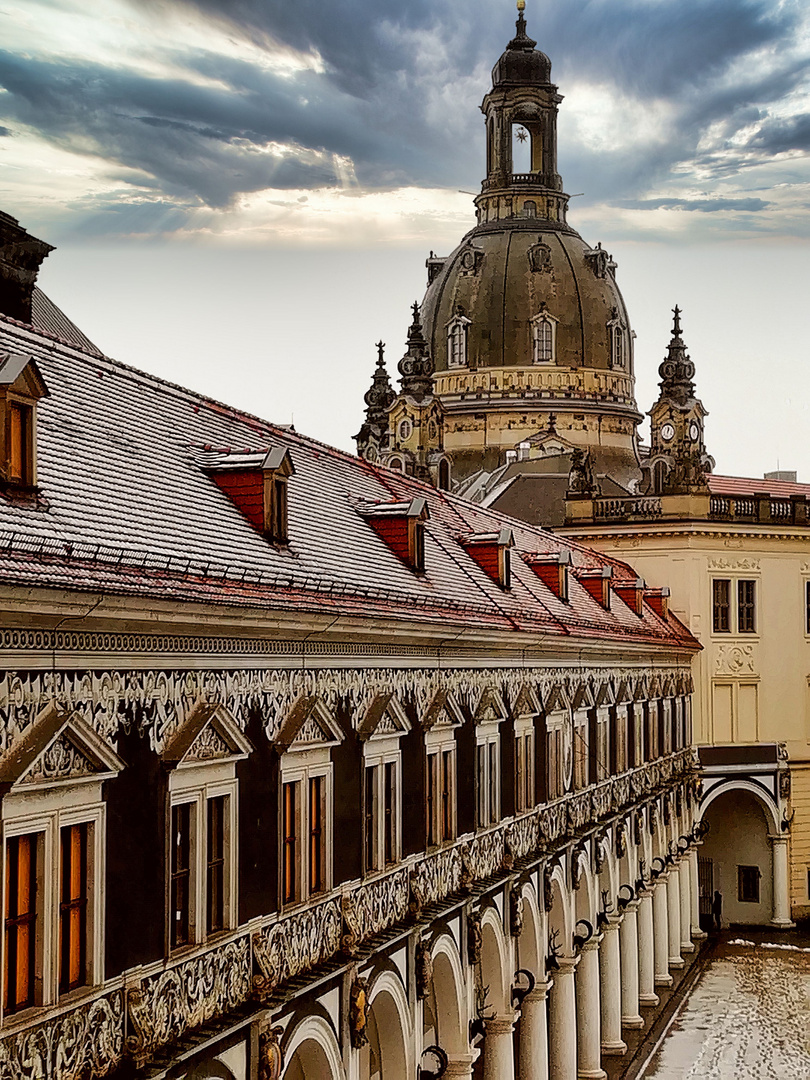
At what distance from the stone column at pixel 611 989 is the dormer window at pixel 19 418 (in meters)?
25.5

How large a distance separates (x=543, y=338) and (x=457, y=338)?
421cm

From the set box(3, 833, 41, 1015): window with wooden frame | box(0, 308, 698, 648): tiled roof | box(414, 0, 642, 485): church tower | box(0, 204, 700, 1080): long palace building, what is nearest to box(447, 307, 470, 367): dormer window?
box(414, 0, 642, 485): church tower

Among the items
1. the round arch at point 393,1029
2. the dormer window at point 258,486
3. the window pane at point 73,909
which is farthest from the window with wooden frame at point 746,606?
the window pane at point 73,909

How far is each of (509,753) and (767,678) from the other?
29.2 metres

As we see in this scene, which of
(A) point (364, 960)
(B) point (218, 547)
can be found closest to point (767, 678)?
(A) point (364, 960)

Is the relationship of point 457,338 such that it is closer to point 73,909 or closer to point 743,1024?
point 743,1024

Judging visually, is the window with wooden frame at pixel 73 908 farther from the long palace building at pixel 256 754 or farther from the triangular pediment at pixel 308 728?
the triangular pediment at pixel 308 728

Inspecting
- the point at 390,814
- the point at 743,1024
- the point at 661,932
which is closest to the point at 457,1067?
the point at 390,814

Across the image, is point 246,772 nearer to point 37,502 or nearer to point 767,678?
point 37,502

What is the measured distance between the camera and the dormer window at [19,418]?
12.4 meters

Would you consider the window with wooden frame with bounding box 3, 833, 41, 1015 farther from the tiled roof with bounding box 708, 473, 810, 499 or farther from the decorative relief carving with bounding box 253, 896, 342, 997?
the tiled roof with bounding box 708, 473, 810, 499

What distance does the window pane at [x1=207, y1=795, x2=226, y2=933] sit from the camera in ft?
48.5

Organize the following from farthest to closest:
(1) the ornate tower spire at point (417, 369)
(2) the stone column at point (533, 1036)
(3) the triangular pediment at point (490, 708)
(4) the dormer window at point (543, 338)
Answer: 1. (4) the dormer window at point (543, 338)
2. (1) the ornate tower spire at point (417, 369)
3. (2) the stone column at point (533, 1036)
4. (3) the triangular pediment at point (490, 708)

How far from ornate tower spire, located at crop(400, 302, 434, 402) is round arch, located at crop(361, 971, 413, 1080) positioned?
53.3 m
